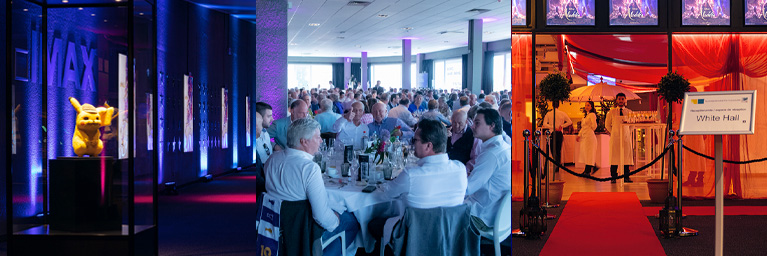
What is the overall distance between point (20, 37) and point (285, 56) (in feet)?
12.3

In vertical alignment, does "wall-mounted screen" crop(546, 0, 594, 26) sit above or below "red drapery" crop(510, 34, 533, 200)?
above

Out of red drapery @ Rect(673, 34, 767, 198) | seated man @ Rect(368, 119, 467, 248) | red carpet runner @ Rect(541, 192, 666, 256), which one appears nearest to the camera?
seated man @ Rect(368, 119, 467, 248)

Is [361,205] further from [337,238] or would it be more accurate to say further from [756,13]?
[756,13]

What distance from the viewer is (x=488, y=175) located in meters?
3.06

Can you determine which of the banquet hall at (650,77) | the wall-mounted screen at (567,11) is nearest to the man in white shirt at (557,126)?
the banquet hall at (650,77)

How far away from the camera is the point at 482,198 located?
3.11 metres

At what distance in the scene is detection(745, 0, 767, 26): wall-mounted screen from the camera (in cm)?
827

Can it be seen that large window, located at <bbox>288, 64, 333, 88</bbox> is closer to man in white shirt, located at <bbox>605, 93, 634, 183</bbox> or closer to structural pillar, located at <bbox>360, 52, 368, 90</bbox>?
structural pillar, located at <bbox>360, 52, 368, 90</bbox>

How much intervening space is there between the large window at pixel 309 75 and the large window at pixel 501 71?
0.73 metres

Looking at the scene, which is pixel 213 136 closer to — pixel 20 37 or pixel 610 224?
pixel 20 37

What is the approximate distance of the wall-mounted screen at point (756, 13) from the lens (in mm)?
8273

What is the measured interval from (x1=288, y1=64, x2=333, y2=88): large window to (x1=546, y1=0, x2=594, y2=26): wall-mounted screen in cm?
580

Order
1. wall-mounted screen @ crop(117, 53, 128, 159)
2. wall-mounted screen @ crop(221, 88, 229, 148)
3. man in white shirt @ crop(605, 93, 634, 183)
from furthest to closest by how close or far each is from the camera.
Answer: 1. man in white shirt @ crop(605, 93, 634, 183)
2. wall-mounted screen @ crop(117, 53, 128, 159)
3. wall-mounted screen @ crop(221, 88, 229, 148)

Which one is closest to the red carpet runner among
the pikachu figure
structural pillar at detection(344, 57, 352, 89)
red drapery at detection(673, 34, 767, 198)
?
red drapery at detection(673, 34, 767, 198)
